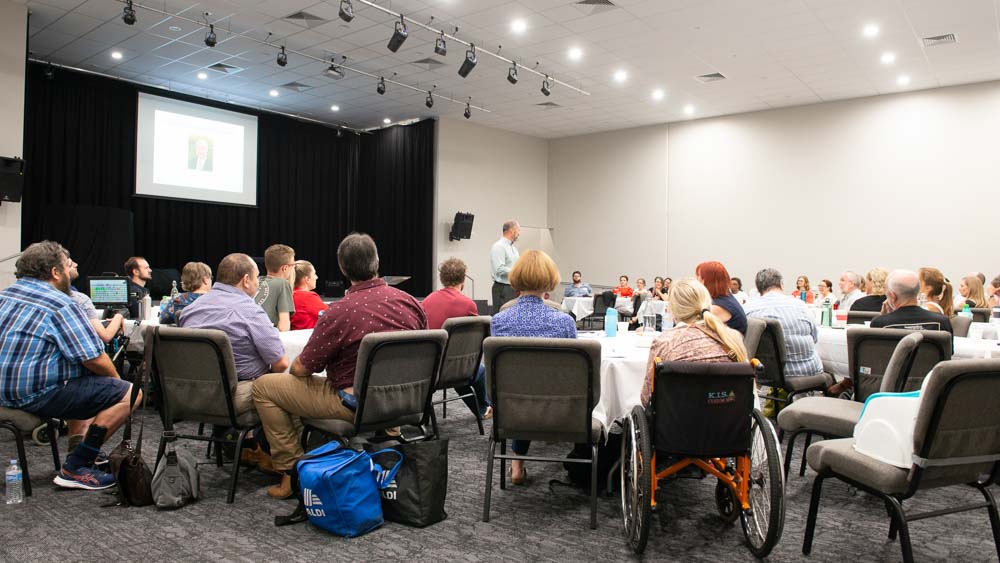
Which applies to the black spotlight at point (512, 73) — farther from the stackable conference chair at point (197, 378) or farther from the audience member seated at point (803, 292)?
the stackable conference chair at point (197, 378)

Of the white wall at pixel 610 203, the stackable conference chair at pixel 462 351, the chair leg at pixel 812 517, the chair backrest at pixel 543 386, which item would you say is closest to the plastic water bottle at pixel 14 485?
the stackable conference chair at pixel 462 351

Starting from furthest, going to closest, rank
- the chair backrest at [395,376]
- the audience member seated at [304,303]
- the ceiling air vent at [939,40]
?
1. the ceiling air vent at [939,40]
2. the audience member seated at [304,303]
3. the chair backrest at [395,376]

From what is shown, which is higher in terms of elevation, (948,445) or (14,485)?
(948,445)

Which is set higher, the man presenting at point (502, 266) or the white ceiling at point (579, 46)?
the white ceiling at point (579, 46)

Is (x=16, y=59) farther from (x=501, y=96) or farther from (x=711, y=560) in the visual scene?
(x=711, y=560)

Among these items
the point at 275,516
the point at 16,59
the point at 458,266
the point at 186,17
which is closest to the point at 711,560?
the point at 275,516

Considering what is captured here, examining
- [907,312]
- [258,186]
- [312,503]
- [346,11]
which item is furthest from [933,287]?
[258,186]

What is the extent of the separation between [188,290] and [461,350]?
2055 mm

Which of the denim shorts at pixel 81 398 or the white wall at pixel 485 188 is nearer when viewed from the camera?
the denim shorts at pixel 81 398

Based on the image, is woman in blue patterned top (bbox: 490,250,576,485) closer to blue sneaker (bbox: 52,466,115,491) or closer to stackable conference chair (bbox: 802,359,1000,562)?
stackable conference chair (bbox: 802,359,1000,562)

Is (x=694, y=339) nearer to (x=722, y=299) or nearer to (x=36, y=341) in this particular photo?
(x=722, y=299)

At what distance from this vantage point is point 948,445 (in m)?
2.13

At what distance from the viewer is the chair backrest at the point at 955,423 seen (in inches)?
Result: 81.4

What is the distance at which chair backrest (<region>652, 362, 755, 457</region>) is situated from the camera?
2316 millimetres
